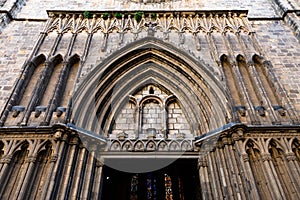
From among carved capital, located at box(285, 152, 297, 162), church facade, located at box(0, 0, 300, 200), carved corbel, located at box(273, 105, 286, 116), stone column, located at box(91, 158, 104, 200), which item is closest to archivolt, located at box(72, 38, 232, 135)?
church facade, located at box(0, 0, 300, 200)

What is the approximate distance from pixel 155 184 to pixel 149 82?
11.8ft

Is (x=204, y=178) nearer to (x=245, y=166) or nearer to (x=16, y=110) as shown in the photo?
(x=245, y=166)

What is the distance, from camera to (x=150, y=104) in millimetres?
8094

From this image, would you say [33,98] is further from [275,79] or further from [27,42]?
[275,79]

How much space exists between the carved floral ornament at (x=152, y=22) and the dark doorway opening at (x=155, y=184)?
16.8 ft

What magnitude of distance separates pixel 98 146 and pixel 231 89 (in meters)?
4.35

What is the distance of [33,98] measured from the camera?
671 centimetres

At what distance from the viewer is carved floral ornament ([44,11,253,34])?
897 cm

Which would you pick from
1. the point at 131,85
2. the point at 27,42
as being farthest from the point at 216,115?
the point at 27,42

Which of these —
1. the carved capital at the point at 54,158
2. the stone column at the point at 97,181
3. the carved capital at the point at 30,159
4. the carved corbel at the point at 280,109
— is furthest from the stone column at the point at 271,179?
the carved capital at the point at 30,159

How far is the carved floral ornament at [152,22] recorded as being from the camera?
8969 millimetres

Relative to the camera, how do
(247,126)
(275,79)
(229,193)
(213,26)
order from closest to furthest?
(229,193) < (247,126) < (275,79) < (213,26)

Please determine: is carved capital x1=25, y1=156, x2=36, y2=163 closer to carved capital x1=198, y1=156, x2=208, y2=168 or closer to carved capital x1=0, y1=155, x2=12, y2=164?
carved capital x1=0, y1=155, x2=12, y2=164

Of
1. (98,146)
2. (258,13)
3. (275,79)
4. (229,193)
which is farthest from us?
(258,13)
